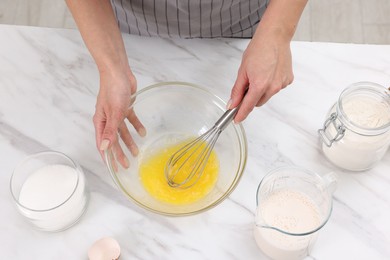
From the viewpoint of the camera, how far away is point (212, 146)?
39.1 inches

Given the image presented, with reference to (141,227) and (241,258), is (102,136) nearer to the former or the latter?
(141,227)

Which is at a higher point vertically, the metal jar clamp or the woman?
the woman

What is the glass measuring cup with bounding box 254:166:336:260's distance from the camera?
0.90 m

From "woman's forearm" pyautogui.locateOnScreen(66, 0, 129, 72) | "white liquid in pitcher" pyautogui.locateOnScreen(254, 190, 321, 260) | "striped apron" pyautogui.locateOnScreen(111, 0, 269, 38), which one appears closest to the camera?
"white liquid in pitcher" pyautogui.locateOnScreen(254, 190, 321, 260)

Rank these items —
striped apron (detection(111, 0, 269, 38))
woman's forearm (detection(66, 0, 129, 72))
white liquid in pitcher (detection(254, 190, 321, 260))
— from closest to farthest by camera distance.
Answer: white liquid in pitcher (detection(254, 190, 321, 260)) → woman's forearm (detection(66, 0, 129, 72)) → striped apron (detection(111, 0, 269, 38))

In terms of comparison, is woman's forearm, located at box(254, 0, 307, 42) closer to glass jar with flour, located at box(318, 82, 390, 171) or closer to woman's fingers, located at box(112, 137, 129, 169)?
glass jar with flour, located at box(318, 82, 390, 171)

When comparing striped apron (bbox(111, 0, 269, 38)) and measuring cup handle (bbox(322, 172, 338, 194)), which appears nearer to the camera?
measuring cup handle (bbox(322, 172, 338, 194))

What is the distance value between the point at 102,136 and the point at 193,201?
0.65 ft

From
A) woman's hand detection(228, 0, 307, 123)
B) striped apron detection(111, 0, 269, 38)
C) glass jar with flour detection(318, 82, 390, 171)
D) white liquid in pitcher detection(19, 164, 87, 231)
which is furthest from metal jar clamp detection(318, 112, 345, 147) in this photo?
white liquid in pitcher detection(19, 164, 87, 231)

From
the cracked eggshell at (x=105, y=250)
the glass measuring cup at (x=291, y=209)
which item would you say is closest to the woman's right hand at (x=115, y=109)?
the cracked eggshell at (x=105, y=250)

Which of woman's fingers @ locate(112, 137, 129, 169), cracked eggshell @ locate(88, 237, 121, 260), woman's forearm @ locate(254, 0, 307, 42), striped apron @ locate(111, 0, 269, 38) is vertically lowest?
cracked eggshell @ locate(88, 237, 121, 260)

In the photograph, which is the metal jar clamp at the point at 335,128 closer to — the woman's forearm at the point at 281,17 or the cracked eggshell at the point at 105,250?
the woman's forearm at the point at 281,17

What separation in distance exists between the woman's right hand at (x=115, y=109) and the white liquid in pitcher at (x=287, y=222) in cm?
27

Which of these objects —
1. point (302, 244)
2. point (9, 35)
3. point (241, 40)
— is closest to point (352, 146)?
point (302, 244)
